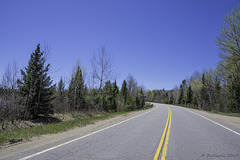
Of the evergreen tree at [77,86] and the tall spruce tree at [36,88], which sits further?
the evergreen tree at [77,86]

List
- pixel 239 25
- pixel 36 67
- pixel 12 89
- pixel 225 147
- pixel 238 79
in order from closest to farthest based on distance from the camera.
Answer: pixel 225 147 < pixel 12 89 < pixel 36 67 < pixel 239 25 < pixel 238 79

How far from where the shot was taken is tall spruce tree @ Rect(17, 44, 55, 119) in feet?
43.1

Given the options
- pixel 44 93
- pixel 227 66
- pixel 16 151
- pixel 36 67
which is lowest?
pixel 16 151

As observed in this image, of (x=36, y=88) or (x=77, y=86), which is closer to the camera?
(x=36, y=88)

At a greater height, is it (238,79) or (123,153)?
(238,79)

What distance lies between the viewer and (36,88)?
Answer: 13.8m

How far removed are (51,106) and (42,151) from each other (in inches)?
461

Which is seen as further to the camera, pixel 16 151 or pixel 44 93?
pixel 44 93

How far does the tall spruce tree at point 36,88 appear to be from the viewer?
43.1ft

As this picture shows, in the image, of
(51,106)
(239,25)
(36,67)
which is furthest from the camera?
(239,25)

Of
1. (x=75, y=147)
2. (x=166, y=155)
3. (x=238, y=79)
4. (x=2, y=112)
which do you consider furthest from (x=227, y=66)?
(x=2, y=112)

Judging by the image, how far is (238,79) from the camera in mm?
24781

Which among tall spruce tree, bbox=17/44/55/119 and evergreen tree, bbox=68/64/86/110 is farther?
evergreen tree, bbox=68/64/86/110

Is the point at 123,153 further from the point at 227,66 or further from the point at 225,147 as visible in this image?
the point at 227,66
